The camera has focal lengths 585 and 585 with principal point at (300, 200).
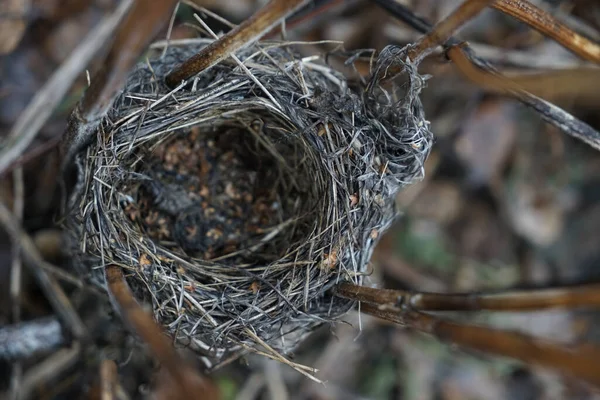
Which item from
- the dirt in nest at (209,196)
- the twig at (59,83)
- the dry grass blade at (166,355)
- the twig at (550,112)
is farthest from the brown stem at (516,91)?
the twig at (59,83)

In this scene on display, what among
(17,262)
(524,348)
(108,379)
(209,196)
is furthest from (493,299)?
(17,262)

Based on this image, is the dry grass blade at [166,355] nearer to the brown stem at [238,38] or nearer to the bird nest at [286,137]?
the bird nest at [286,137]

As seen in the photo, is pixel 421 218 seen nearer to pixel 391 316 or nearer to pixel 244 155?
pixel 244 155

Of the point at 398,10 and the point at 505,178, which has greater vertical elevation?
the point at 398,10

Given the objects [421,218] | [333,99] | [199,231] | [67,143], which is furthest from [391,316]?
[421,218]

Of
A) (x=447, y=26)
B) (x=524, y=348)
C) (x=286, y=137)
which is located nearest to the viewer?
(x=524, y=348)

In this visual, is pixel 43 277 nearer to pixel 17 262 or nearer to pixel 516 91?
pixel 17 262
